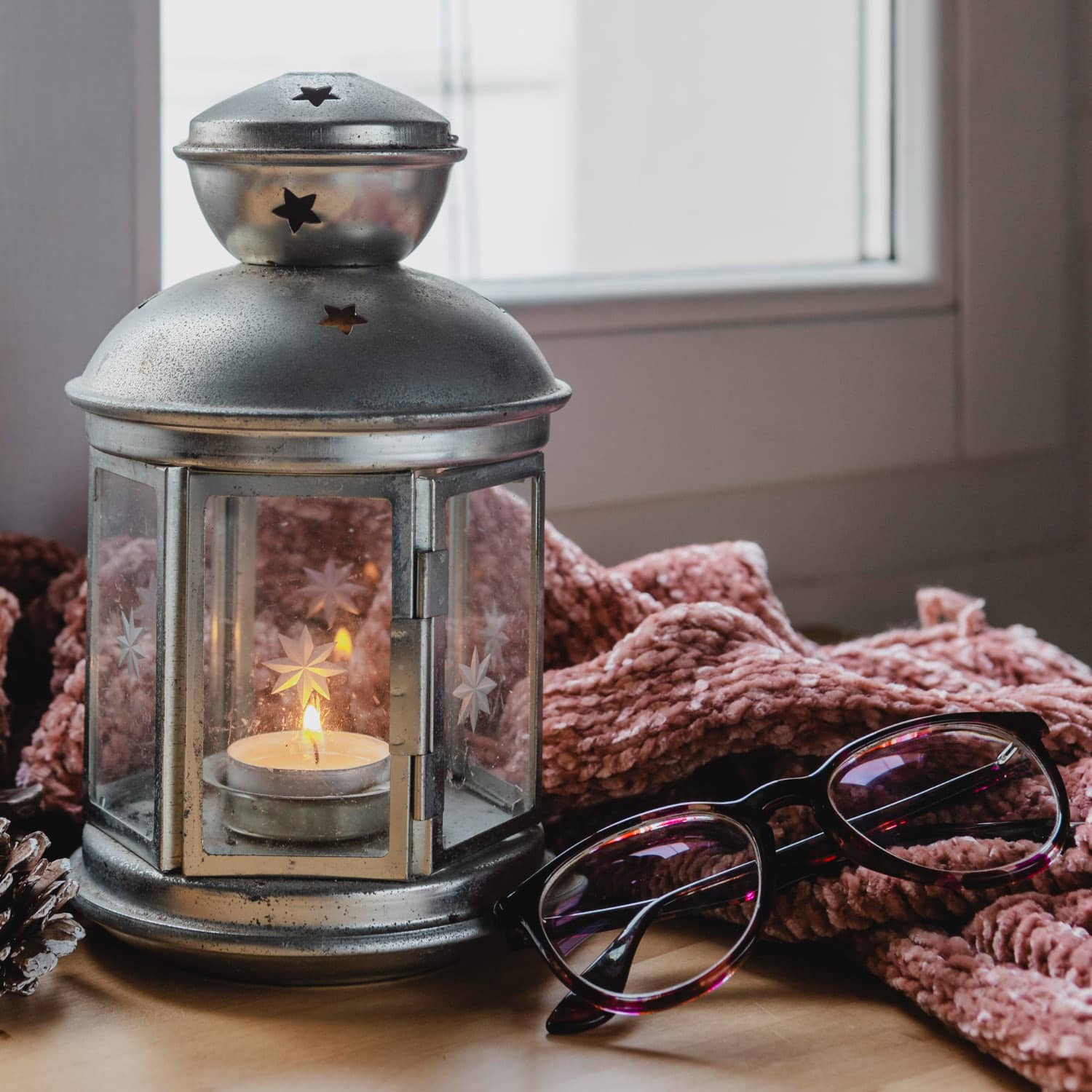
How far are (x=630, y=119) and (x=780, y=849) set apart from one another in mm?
657

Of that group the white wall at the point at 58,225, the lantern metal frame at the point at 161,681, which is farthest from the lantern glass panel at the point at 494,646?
the white wall at the point at 58,225

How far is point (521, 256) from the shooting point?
1.04 meters

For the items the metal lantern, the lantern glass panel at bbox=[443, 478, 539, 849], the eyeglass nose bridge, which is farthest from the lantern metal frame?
the eyeglass nose bridge

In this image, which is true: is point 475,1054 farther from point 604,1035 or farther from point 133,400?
point 133,400

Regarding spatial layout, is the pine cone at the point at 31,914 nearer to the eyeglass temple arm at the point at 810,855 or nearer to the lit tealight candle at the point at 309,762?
the lit tealight candle at the point at 309,762

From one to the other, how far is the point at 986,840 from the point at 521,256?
1.99 ft

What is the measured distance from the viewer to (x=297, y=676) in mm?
566

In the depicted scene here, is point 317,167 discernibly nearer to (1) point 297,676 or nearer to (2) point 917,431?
(1) point 297,676

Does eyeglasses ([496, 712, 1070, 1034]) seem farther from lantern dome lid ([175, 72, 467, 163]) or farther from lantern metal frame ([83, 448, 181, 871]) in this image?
lantern dome lid ([175, 72, 467, 163])

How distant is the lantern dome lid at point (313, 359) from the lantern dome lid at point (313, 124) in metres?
0.05

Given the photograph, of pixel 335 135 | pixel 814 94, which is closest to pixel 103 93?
pixel 335 135

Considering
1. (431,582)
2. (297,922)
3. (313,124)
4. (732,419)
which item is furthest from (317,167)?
(732,419)

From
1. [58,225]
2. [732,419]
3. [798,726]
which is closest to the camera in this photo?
[798,726]

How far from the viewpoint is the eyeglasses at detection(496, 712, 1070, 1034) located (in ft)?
1.77
